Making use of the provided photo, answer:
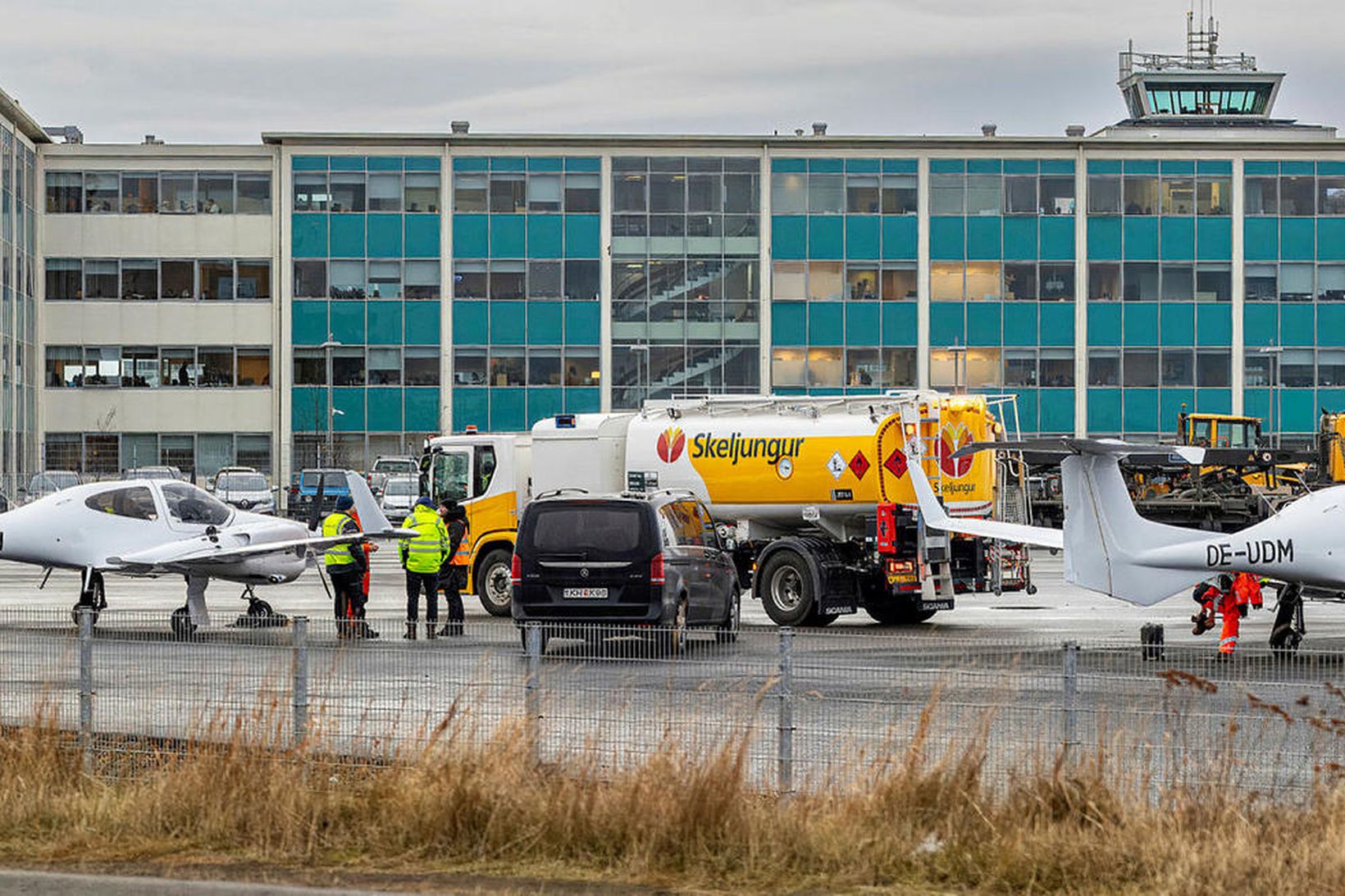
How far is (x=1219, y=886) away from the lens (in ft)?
27.2

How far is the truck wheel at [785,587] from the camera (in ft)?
83.6

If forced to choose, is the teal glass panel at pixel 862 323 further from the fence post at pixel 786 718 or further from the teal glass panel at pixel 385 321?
the fence post at pixel 786 718

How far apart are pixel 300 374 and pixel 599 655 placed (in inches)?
2533

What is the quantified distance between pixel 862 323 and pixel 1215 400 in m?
13.1

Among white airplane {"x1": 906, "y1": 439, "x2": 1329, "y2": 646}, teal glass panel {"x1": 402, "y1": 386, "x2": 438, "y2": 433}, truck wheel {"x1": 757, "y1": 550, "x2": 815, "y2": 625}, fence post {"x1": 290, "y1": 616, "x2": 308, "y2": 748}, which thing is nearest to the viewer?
fence post {"x1": 290, "y1": 616, "x2": 308, "y2": 748}

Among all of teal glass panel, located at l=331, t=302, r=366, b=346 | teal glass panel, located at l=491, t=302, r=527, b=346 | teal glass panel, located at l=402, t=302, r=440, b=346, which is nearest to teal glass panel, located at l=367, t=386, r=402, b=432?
teal glass panel, located at l=331, t=302, r=366, b=346

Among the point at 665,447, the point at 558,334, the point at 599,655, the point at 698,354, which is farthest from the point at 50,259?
the point at 599,655

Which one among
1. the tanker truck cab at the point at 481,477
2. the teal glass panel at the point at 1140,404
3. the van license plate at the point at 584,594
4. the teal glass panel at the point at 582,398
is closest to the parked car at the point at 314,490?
the teal glass panel at the point at 582,398

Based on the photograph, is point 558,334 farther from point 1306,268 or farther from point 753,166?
point 1306,268

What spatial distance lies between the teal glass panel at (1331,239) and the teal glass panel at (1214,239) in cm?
331

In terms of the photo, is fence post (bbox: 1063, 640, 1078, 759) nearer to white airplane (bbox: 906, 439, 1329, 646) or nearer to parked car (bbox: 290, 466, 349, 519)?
white airplane (bbox: 906, 439, 1329, 646)

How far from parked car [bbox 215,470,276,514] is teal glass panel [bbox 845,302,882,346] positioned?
70.5ft

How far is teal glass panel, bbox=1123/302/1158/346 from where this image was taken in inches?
2896

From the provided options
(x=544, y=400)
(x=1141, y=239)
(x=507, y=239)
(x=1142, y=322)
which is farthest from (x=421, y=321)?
(x=1141, y=239)
